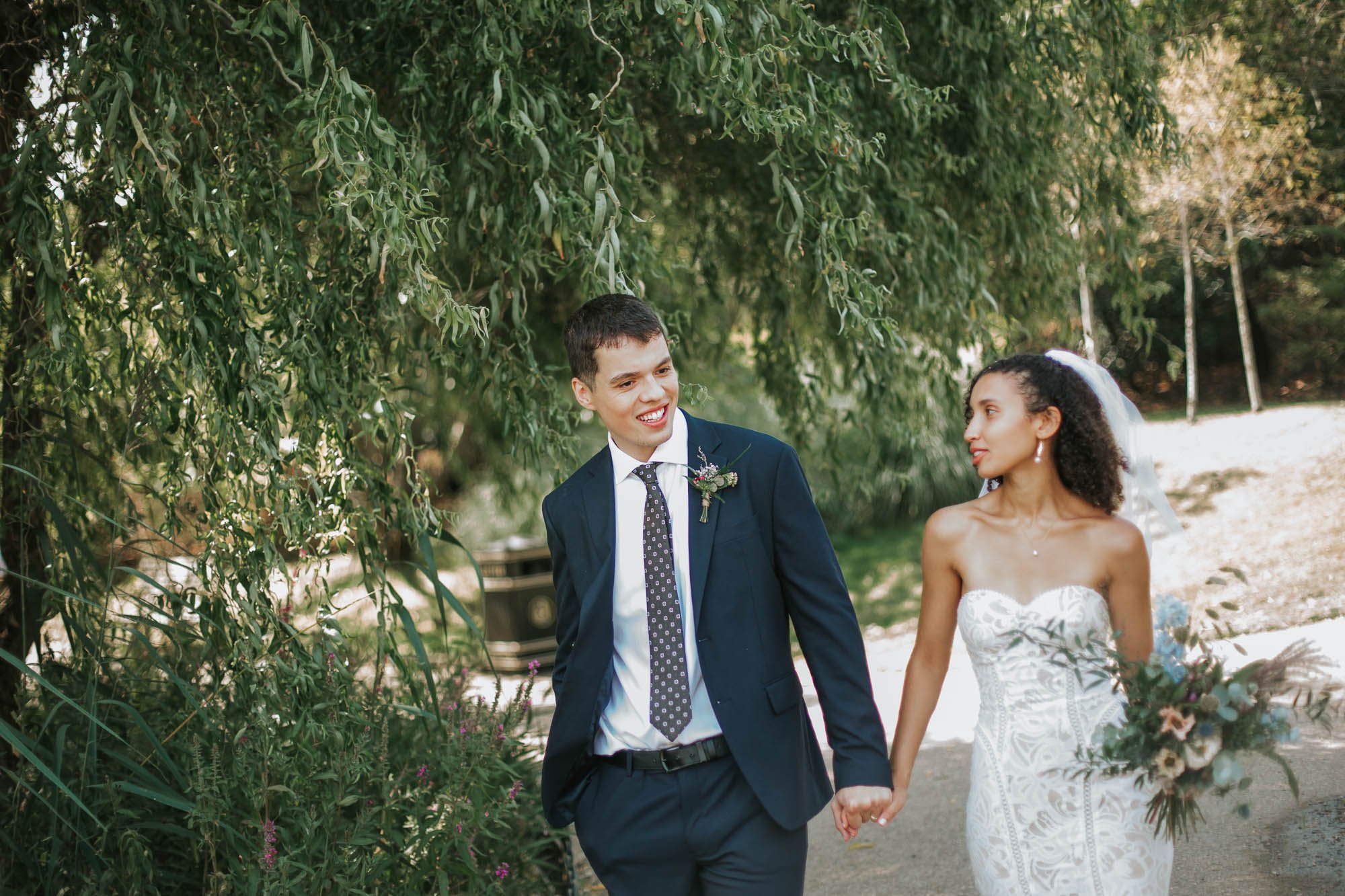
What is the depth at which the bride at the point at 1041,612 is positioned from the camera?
2.52m

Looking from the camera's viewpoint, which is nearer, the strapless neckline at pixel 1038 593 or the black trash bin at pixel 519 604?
the strapless neckline at pixel 1038 593

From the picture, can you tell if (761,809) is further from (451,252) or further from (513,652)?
(513,652)

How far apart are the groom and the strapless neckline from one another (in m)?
0.35

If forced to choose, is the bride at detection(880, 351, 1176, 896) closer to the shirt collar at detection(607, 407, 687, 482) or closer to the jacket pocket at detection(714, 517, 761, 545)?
the jacket pocket at detection(714, 517, 761, 545)

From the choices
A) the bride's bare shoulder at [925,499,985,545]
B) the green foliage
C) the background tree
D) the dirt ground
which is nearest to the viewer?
the bride's bare shoulder at [925,499,985,545]

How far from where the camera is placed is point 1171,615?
7.44 ft

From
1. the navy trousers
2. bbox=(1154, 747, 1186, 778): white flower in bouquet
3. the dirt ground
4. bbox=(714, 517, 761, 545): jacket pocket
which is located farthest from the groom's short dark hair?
the dirt ground

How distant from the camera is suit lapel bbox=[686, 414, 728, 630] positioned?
247cm

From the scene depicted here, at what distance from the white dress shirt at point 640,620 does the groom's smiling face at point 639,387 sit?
3.8 inches

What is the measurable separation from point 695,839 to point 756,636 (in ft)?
1.44

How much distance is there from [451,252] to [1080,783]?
9.76 feet

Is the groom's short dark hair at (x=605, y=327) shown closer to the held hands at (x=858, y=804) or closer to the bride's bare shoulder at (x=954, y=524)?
the bride's bare shoulder at (x=954, y=524)

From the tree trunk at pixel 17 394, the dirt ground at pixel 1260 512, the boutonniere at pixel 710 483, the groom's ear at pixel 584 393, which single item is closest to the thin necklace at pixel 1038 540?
the boutonniere at pixel 710 483

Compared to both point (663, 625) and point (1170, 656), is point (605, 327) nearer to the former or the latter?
point (663, 625)
